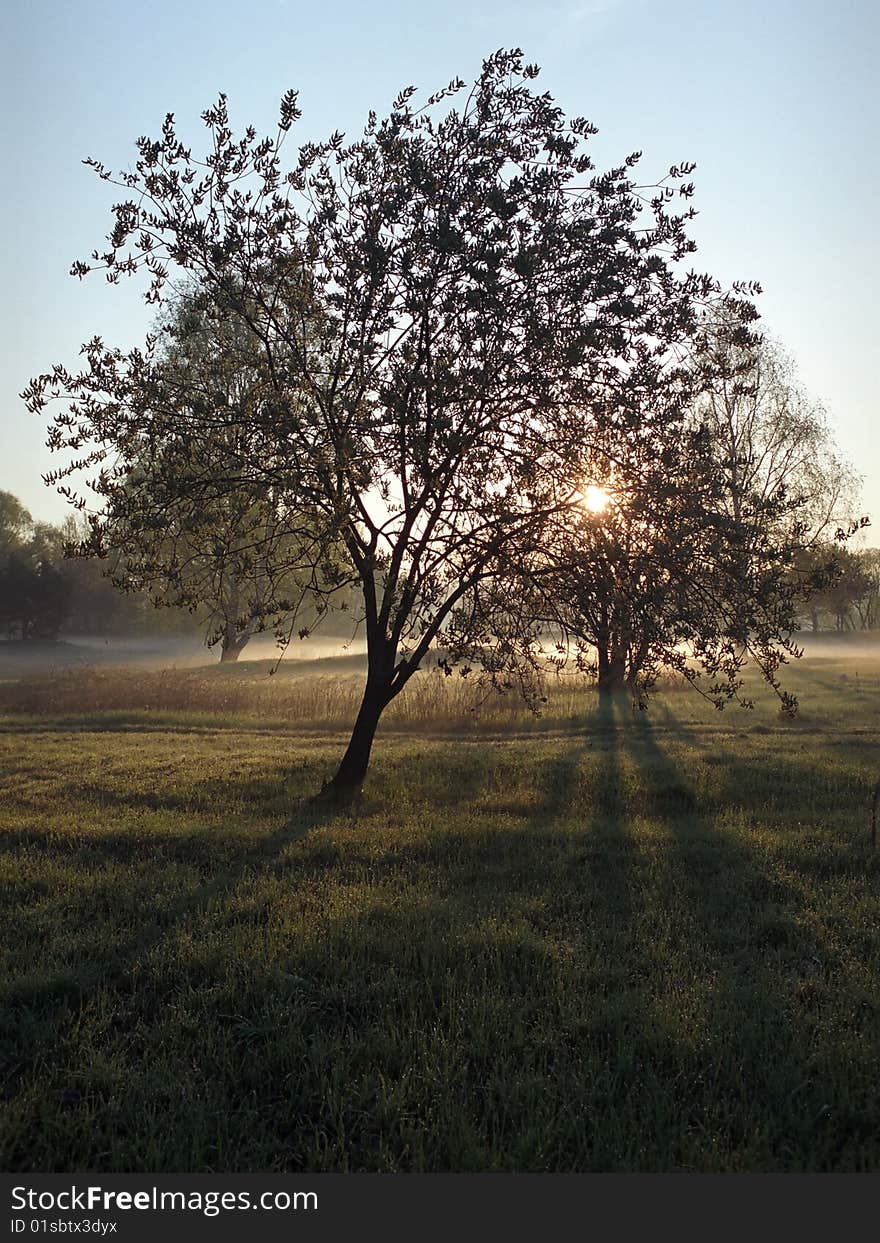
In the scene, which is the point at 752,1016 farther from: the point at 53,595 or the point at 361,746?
the point at 53,595

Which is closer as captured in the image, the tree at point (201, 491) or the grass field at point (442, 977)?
the grass field at point (442, 977)

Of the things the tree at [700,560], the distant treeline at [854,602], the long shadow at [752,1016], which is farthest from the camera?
the distant treeline at [854,602]

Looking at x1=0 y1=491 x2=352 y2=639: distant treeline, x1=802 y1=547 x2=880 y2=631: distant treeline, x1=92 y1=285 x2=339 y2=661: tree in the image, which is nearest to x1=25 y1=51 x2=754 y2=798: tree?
x1=92 y1=285 x2=339 y2=661: tree

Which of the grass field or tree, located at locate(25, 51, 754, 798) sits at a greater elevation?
tree, located at locate(25, 51, 754, 798)

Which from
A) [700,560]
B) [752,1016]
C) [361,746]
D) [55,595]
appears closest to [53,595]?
[55,595]

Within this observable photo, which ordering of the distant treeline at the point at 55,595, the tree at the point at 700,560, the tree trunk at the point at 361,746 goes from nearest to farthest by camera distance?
the tree at the point at 700,560
the tree trunk at the point at 361,746
the distant treeline at the point at 55,595

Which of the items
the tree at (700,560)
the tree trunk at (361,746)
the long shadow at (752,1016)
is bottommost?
the long shadow at (752,1016)

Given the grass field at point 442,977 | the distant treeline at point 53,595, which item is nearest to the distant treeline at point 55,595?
the distant treeline at point 53,595

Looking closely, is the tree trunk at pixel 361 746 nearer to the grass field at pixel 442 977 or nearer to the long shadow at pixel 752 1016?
the grass field at pixel 442 977

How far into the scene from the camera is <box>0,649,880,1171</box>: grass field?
4516 mm

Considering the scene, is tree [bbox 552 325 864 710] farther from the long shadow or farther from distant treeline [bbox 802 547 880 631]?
distant treeline [bbox 802 547 880 631]

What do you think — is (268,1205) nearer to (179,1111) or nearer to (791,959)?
(179,1111)

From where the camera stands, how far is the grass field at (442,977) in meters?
4.52

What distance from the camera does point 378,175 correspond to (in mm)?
11789
